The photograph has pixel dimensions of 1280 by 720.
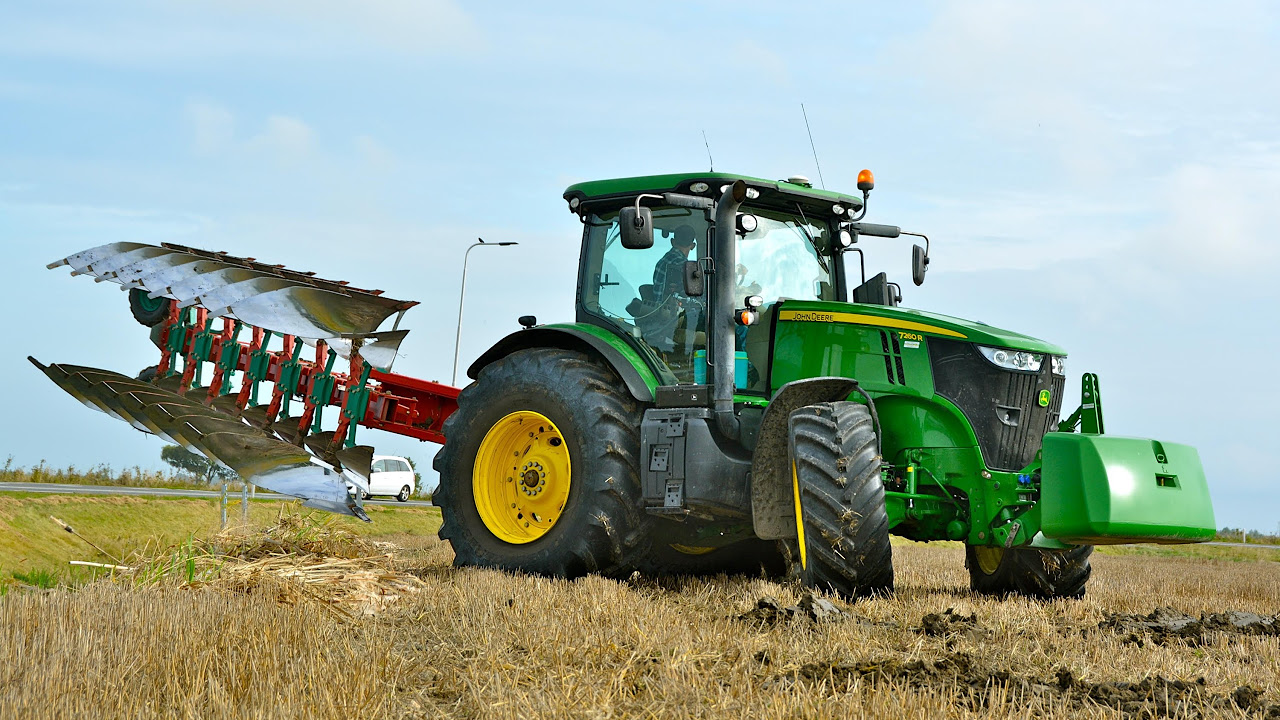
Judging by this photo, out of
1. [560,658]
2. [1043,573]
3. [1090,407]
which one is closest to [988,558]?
[1043,573]

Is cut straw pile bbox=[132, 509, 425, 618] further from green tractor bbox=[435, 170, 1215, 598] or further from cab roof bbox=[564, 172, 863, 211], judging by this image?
cab roof bbox=[564, 172, 863, 211]

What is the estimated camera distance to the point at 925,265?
890 cm

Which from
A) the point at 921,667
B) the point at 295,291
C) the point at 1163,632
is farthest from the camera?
the point at 295,291

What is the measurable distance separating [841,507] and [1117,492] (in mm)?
1575

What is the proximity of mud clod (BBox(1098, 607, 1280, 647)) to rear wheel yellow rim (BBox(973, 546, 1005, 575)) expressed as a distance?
173 cm

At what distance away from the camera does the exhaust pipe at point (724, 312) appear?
748 centimetres

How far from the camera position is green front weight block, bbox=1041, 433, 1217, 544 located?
21.5ft

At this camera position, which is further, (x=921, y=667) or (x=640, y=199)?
(x=640, y=199)

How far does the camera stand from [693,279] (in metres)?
7.59

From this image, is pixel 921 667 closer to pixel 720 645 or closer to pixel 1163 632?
pixel 720 645

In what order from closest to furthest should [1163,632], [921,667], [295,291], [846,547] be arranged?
[921,667] → [1163,632] → [846,547] → [295,291]

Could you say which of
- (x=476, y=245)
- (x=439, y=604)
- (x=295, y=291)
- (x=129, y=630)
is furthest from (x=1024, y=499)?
(x=476, y=245)

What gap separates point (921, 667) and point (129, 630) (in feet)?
10.9

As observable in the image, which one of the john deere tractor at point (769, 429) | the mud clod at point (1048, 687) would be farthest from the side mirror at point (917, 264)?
the mud clod at point (1048, 687)
